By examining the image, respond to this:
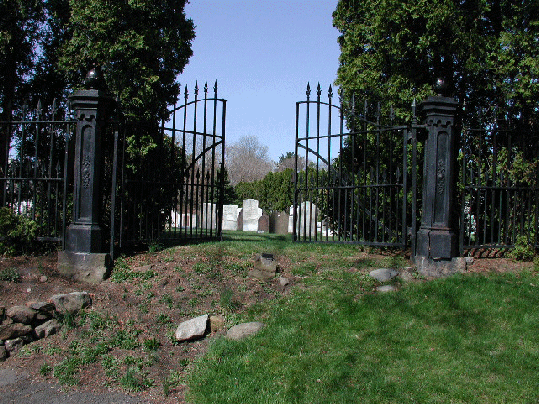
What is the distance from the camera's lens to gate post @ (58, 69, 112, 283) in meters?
7.11

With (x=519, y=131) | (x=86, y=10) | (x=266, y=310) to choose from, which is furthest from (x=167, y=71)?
(x=519, y=131)

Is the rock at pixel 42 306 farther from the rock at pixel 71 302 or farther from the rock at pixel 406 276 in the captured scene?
the rock at pixel 406 276

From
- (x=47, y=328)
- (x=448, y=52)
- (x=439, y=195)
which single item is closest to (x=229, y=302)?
(x=47, y=328)

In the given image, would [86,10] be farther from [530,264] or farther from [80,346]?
[530,264]

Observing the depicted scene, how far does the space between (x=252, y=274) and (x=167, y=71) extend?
461 centimetres

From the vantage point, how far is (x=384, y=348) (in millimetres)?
5012

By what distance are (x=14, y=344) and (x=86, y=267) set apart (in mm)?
1659

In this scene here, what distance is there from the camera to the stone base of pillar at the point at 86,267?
7.05m

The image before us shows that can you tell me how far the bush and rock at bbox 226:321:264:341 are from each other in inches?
150

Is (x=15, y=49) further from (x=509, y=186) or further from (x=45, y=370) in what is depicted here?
(x=509, y=186)

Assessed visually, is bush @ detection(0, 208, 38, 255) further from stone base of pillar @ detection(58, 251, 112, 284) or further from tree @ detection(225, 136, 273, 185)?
tree @ detection(225, 136, 273, 185)

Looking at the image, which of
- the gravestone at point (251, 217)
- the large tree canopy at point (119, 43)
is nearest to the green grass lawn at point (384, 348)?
the large tree canopy at point (119, 43)

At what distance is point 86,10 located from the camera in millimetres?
8992

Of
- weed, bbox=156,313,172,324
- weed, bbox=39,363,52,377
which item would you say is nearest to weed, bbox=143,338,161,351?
weed, bbox=156,313,172,324
